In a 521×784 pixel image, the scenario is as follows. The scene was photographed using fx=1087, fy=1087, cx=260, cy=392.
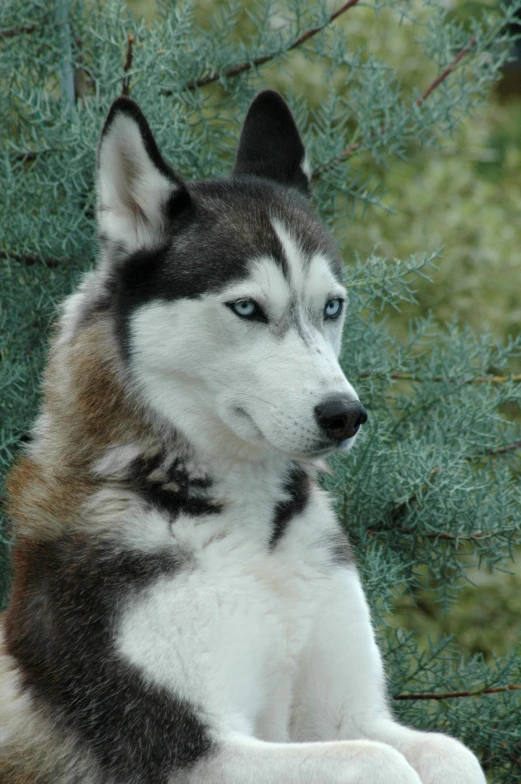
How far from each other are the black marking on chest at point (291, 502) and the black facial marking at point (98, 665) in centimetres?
30

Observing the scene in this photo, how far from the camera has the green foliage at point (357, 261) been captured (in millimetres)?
3752

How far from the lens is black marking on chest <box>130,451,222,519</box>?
2.55 meters

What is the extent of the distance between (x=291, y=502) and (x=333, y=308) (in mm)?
492

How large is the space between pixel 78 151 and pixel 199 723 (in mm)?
2081

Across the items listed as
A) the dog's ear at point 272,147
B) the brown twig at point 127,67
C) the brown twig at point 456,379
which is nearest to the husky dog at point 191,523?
the dog's ear at point 272,147

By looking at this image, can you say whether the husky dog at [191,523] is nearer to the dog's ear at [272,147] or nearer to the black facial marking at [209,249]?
the black facial marking at [209,249]

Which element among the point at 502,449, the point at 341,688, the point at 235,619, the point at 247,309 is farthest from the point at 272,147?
the point at 502,449

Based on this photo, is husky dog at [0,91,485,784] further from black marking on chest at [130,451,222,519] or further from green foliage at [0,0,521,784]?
green foliage at [0,0,521,784]

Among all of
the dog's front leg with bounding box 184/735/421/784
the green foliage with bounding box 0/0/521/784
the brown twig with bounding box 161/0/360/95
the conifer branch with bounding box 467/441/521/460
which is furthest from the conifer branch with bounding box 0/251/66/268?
the dog's front leg with bounding box 184/735/421/784

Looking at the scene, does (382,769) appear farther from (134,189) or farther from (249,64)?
(249,64)

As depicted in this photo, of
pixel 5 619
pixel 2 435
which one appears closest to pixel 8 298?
pixel 2 435

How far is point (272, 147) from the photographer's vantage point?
9.89 feet

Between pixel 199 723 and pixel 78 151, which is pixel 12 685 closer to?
pixel 199 723

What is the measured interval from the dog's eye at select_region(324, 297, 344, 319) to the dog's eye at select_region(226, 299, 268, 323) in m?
0.20
